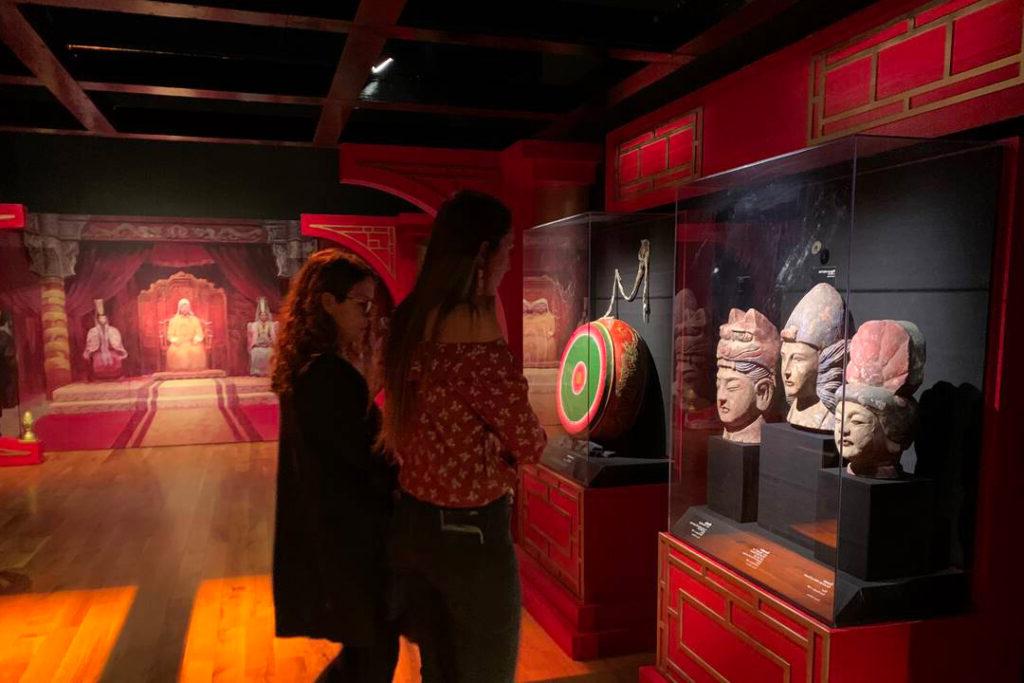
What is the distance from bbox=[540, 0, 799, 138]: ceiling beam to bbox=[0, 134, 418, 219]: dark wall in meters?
3.32

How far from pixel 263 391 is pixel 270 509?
3.03m

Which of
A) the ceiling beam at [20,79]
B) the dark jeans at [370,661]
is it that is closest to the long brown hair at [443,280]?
the dark jeans at [370,661]

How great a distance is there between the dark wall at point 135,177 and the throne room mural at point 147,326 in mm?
1038

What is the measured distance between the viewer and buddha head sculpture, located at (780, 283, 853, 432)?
1.74 m

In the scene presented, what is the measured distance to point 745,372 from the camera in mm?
2045

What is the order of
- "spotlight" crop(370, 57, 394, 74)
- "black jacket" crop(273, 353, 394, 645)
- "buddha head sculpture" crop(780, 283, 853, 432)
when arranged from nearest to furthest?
"black jacket" crop(273, 353, 394, 645)
"buddha head sculpture" crop(780, 283, 853, 432)
"spotlight" crop(370, 57, 394, 74)

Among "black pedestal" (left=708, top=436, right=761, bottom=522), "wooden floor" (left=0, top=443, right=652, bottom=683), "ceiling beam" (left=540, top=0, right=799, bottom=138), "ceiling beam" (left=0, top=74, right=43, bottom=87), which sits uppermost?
"ceiling beam" (left=0, top=74, right=43, bottom=87)

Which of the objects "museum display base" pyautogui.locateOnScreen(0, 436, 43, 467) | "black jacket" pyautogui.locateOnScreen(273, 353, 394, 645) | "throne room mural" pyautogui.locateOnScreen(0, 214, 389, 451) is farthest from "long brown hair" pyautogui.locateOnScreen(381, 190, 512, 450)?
"museum display base" pyautogui.locateOnScreen(0, 436, 43, 467)

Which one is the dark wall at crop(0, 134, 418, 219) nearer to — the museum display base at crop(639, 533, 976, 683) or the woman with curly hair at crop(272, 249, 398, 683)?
the woman with curly hair at crop(272, 249, 398, 683)

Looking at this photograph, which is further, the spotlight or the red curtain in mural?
the red curtain in mural

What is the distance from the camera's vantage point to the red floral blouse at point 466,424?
1361mm

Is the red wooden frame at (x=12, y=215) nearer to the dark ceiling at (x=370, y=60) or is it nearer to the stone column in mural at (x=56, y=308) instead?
the stone column in mural at (x=56, y=308)

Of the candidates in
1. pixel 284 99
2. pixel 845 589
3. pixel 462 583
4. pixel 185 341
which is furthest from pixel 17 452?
pixel 845 589

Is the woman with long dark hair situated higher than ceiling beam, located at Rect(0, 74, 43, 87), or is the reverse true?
ceiling beam, located at Rect(0, 74, 43, 87)
